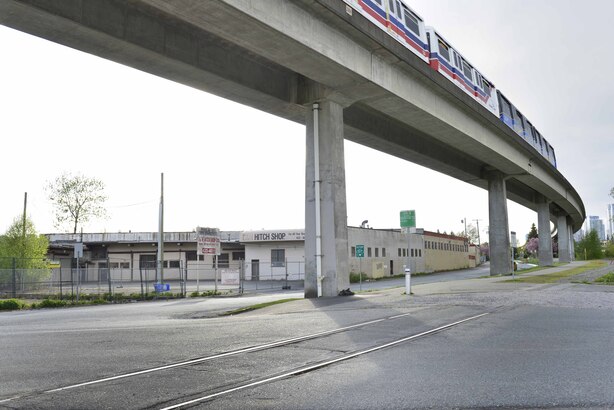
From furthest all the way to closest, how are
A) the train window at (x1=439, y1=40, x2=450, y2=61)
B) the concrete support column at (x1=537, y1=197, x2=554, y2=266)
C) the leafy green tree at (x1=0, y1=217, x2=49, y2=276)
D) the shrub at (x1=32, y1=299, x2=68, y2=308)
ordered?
the concrete support column at (x1=537, y1=197, x2=554, y2=266), the leafy green tree at (x1=0, y1=217, x2=49, y2=276), the shrub at (x1=32, y1=299, x2=68, y2=308), the train window at (x1=439, y1=40, x2=450, y2=61)

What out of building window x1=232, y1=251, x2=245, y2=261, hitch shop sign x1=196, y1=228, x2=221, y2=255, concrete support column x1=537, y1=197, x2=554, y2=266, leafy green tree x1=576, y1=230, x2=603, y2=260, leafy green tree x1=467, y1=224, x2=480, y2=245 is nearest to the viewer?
hitch shop sign x1=196, y1=228, x2=221, y2=255

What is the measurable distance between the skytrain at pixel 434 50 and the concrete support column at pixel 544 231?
96.9 ft

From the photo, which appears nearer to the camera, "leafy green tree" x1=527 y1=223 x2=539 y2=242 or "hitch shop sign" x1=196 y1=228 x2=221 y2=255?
"hitch shop sign" x1=196 y1=228 x2=221 y2=255

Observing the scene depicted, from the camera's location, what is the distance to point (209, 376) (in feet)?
23.7

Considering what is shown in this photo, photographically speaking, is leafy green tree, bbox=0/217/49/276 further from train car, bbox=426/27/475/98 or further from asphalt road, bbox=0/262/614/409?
train car, bbox=426/27/475/98

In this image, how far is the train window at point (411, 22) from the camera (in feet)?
71.1

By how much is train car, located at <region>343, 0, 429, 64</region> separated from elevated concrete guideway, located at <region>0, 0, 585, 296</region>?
0.48m

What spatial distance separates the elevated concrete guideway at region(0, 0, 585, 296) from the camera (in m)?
15.0

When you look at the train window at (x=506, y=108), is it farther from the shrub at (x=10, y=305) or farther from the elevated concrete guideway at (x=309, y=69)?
the shrub at (x=10, y=305)

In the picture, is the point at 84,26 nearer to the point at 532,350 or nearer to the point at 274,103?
the point at 274,103

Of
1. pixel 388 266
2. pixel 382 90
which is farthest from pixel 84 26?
pixel 388 266

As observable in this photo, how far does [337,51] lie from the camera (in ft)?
60.3

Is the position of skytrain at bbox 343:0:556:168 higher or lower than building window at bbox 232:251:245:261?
higher

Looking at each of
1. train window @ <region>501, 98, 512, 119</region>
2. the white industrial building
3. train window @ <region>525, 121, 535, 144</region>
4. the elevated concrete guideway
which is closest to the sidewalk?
the elevated concrete guideway
